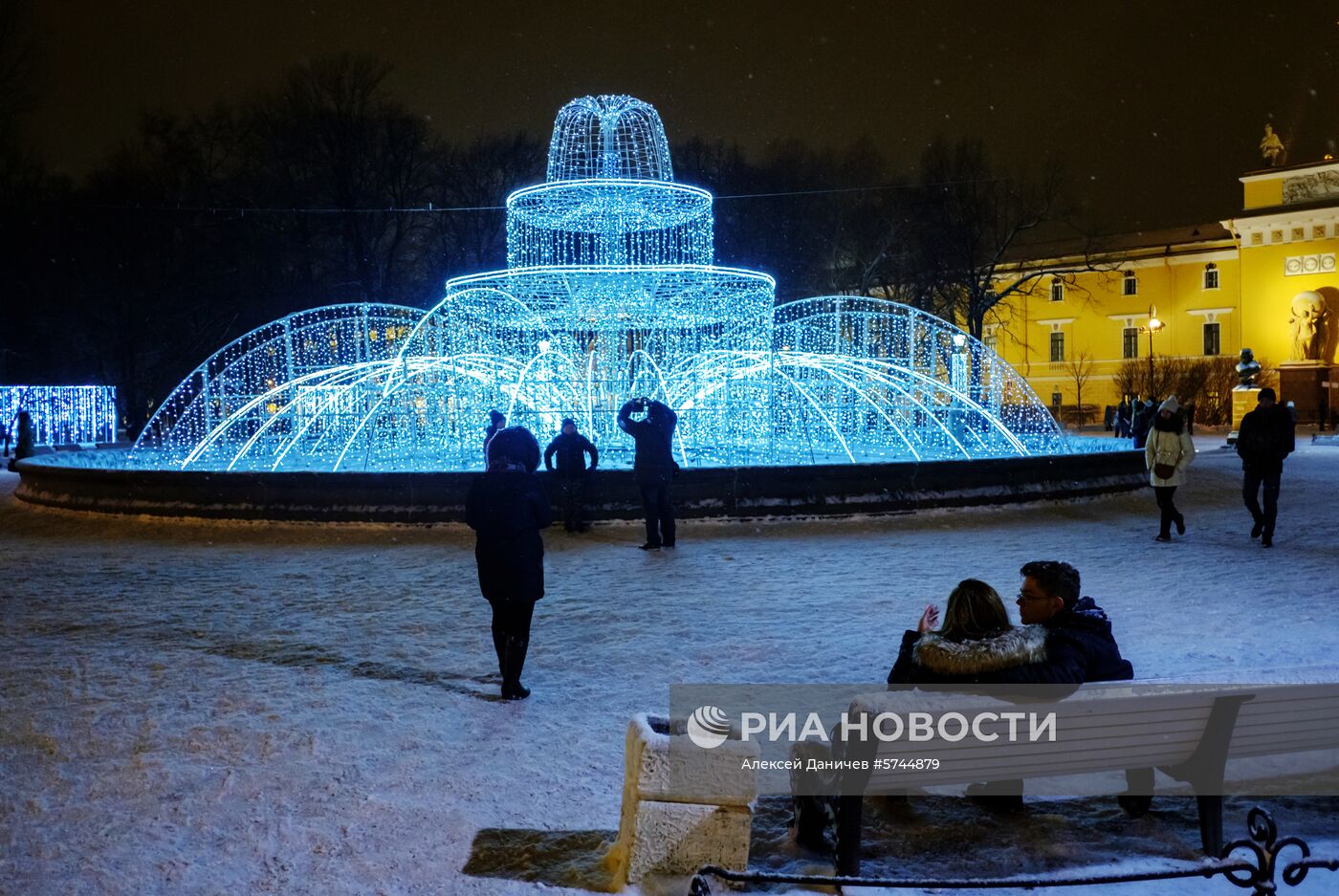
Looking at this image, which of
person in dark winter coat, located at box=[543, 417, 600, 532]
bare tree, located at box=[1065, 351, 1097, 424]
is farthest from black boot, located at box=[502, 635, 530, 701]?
bare tree, located at box=[1065, 351, 1097, 424]

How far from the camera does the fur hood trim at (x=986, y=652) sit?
402 centimetres

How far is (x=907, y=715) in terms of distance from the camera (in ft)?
11.9

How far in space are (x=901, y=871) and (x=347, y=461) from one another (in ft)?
53.7

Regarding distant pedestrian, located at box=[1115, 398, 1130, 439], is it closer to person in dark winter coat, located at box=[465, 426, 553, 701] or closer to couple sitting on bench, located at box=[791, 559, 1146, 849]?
person in dark winter coat, located at box=[465, 426, 553, 701]

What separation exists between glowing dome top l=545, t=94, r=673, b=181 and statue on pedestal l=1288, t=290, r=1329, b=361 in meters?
39.4

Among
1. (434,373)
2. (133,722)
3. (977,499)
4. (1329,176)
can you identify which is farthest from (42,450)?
(1329,176)

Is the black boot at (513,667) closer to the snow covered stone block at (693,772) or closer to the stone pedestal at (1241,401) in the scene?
the snow covered stone block at (693,772)

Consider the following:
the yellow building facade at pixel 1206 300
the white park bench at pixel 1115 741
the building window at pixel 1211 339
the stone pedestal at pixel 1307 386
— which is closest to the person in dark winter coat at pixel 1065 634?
the white park bench at pixel 1115 741

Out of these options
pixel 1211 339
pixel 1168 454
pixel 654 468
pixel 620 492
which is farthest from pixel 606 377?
pixel 1211 339

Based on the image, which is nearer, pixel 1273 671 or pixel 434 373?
pixel 1273 671

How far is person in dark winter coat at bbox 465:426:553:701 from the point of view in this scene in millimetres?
6090

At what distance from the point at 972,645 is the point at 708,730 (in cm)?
104

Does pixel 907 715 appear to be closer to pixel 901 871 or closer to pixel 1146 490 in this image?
pixel 901 871

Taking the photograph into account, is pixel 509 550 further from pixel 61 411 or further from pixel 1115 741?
pixel 61 411
